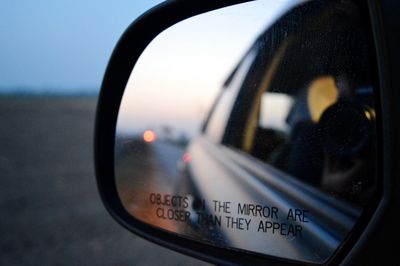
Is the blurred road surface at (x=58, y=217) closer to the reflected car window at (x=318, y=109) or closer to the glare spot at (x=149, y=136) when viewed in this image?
the glare spot at (x=149, y=136)

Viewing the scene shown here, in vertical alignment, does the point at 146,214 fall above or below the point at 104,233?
above

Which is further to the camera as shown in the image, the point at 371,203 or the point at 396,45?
the point at 371,203

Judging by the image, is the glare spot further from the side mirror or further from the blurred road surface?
the blurred road surface

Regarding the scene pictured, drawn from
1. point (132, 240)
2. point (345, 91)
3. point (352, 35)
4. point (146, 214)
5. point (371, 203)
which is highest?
point (352, 35)

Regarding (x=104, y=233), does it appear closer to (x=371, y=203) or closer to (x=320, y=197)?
(x=320, y=197)

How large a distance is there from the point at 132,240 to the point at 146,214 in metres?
4.19

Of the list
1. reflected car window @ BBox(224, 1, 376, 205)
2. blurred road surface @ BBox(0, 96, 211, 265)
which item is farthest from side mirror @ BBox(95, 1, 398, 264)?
blurred road surface @ BBox(0, 96, 211, 265)

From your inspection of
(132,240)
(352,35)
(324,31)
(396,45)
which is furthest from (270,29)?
(132,240)

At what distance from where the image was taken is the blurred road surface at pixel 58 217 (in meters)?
5.62

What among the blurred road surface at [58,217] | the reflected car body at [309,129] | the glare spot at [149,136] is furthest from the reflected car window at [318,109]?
the blurred road surface at [58,217]

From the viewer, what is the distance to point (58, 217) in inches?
295

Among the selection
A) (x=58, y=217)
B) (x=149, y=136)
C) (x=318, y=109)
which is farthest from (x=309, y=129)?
(x=58, y=217)

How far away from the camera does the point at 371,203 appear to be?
4.11 ft

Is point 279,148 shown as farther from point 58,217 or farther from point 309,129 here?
point 58,217
